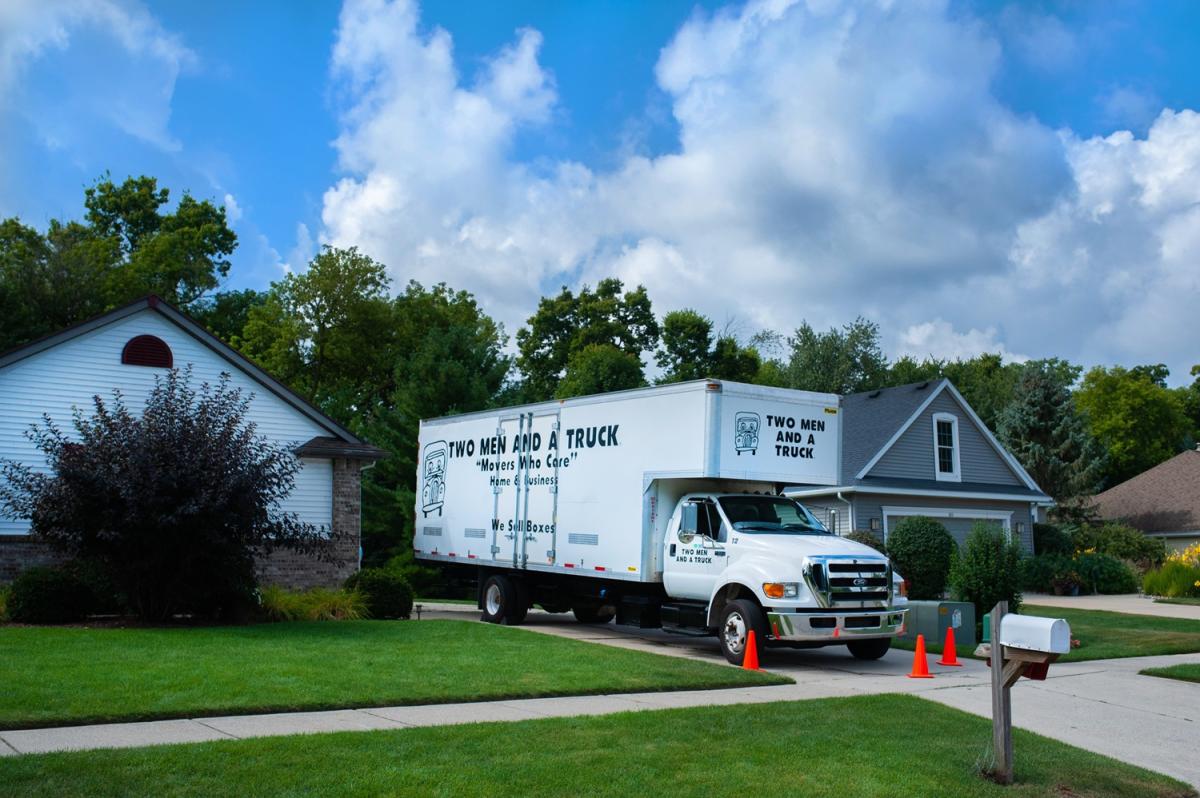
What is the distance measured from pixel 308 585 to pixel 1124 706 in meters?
15.6

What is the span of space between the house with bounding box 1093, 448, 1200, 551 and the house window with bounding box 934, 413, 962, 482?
39.9ft

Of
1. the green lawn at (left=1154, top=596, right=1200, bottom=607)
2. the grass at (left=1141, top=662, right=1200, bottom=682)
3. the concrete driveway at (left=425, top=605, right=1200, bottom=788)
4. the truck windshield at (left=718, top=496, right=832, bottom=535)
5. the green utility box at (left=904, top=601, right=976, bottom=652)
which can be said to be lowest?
the concrete driveway at (left=425, top=605, right=1200, bottom=788)

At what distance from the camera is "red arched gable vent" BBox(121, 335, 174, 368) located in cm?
2101

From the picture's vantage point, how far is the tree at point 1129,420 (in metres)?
66.5

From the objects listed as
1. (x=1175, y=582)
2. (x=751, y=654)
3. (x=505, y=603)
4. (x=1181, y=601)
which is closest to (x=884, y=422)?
(x=1175, y=582)

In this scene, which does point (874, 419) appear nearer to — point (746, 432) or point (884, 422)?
point (884, 422)

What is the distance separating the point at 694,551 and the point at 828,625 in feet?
6.91

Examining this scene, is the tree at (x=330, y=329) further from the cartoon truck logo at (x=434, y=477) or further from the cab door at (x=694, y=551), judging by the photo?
the cab door at (x=694, y=551)

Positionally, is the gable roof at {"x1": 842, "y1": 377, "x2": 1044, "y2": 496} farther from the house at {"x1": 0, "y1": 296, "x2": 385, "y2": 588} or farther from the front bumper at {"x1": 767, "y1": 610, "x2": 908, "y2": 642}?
the front bumper at {"x1": 767, "y1": 610, "x2": 908, "y2": 642}

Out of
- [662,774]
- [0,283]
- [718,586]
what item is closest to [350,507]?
[718,586]

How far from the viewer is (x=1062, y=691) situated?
490 inches

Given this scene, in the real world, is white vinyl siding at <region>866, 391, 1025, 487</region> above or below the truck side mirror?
above

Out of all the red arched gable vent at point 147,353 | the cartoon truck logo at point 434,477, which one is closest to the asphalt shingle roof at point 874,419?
the cartoon truck logo at point 434,477

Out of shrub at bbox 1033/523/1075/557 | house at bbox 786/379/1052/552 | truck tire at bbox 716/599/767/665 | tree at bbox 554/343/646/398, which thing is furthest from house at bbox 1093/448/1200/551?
truck tire at bbox 716/599/767/665
